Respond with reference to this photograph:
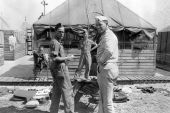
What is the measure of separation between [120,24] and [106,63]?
663 centimetres

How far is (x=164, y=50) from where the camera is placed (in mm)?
15812

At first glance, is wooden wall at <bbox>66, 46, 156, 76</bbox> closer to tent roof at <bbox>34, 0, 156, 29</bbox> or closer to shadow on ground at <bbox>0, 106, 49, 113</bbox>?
tent roof at <bbox>34, 0, 156, 29</bbox>

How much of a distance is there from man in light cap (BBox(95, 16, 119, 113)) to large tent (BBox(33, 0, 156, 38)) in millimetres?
5830

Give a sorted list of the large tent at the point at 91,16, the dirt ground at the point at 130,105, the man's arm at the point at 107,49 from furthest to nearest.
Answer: the large tent at the point at 91,16
the dirt ground at the point at 130,105
the man's arm at the point at 107,49

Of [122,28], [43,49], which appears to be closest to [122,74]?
[122,28]

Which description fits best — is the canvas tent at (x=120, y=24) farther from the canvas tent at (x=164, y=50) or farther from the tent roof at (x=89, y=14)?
the canvas tent at (x=164, y=50)

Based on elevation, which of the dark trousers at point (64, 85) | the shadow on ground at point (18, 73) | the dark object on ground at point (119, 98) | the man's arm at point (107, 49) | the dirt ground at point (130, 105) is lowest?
the dirt ground at point (130, 105)

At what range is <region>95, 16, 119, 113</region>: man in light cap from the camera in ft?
13.5

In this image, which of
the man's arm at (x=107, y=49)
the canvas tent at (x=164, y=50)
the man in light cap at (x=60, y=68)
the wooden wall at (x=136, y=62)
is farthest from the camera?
the canvas tent at (x=164, y=50)

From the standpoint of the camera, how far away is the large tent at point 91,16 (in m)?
10.2

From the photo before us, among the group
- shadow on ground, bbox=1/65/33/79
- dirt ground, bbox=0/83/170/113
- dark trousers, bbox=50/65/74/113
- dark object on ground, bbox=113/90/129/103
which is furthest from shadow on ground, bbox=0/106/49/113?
shadow on ground, bbox=1/65/33/79

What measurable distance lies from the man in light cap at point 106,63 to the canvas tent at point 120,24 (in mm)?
5992

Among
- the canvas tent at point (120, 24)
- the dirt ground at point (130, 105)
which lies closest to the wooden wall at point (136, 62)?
the canvas tent at point (120, 24)

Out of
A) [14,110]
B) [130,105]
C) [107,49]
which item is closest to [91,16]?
[130,105]
